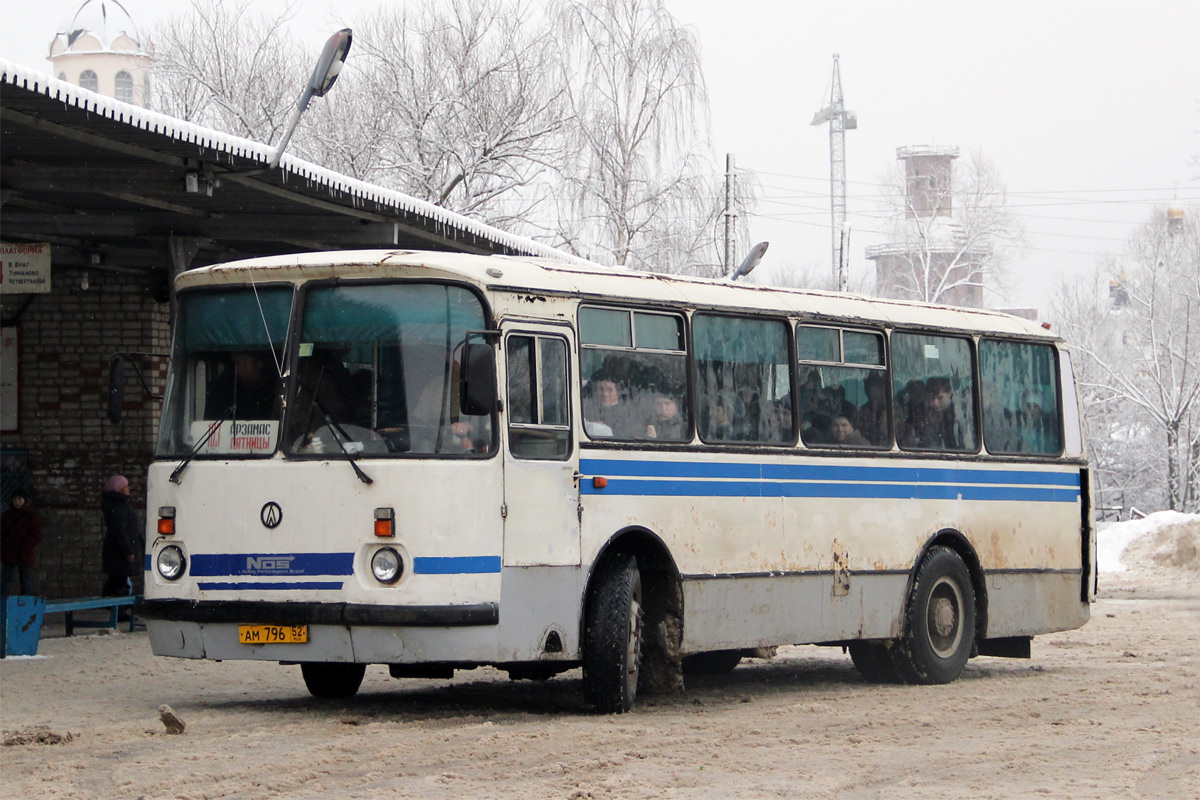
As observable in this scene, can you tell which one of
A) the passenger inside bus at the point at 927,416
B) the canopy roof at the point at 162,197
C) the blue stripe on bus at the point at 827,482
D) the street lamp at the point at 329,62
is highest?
the street lamp at the point at 329,62

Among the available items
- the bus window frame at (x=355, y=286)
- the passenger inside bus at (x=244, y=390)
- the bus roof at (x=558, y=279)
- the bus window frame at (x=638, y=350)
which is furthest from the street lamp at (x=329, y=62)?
the bus window frame at (x=355, y=286)

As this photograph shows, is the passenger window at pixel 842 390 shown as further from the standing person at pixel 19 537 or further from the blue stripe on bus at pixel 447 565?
the standing person at pixel 19 537

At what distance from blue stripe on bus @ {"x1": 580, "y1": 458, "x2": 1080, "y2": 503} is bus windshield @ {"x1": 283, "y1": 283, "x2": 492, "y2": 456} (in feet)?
3.41

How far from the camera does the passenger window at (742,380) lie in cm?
1162

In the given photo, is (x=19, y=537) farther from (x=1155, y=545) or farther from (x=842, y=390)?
(x=1155, y=545)

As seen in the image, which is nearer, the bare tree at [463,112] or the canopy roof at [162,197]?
the canopy roof at [162,197]

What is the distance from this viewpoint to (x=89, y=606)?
53.2 feet

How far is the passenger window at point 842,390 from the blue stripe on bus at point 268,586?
386 centimetres

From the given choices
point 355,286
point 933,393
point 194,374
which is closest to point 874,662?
point 933,393

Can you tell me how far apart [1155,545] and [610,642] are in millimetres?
23798

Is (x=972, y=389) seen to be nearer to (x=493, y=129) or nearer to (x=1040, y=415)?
(x=1040, y=415)

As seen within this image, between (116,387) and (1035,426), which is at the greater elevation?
(116,387)

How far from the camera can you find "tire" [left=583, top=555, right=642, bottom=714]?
1048 centimetres

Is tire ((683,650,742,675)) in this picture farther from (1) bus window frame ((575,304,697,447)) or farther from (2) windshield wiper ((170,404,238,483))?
(2) windshield wiper ((170,404,238,483))
